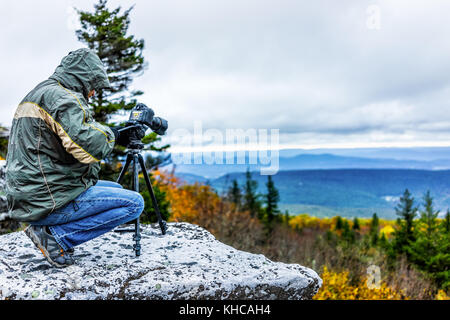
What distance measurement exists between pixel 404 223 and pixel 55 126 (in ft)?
143

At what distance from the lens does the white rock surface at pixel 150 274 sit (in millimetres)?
3359

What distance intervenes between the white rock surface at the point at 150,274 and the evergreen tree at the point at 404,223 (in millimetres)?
37328

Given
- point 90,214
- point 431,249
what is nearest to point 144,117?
point 90,214

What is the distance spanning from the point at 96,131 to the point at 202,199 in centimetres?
2922

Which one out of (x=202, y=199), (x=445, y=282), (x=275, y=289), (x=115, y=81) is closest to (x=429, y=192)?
(x=445, y=282)

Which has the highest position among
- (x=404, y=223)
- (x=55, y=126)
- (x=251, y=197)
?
(x=55, y=126)

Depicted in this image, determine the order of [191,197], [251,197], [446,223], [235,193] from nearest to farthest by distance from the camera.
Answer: [191,197], [446,223], [235,193], [251,197]

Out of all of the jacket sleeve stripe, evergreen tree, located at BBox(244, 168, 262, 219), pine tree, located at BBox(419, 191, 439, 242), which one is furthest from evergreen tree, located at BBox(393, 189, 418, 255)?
the jacket sleeve stripe

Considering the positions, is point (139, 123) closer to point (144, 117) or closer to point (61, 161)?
point (144, 117)

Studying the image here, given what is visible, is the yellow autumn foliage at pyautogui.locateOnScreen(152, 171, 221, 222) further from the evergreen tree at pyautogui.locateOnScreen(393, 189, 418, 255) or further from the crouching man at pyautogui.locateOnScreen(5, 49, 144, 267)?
the crouching man at pyautogui.locateOnScreen(5, 49, 144, 267)

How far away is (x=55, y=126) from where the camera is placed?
3088 mm

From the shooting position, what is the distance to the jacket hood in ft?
10.9

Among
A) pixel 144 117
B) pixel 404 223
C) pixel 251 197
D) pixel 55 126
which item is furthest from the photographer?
pixel 251 197

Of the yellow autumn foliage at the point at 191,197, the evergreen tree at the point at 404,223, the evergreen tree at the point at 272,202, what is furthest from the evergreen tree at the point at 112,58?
the evergreen tree at the point at 272,202
